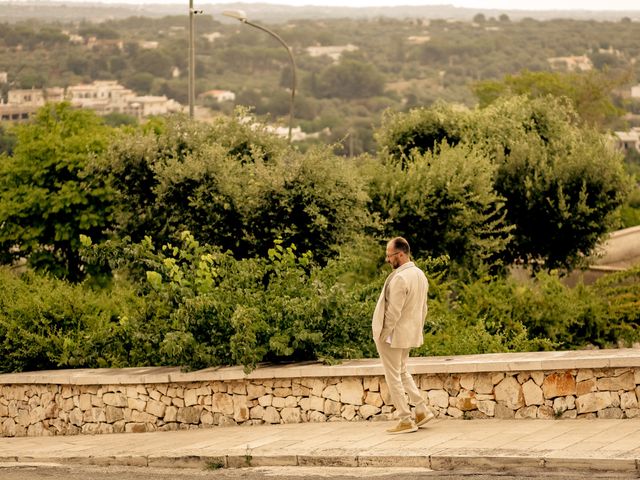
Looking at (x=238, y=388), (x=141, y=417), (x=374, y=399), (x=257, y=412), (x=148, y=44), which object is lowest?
(x=148, y=44)

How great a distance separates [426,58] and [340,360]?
16553 cm

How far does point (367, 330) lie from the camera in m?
14.0

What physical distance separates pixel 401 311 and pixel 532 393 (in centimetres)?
172

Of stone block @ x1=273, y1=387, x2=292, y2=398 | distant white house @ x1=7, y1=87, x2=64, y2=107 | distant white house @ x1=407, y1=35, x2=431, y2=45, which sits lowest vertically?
distant white house @ x1=407, y1=35, x2=431, y2=45

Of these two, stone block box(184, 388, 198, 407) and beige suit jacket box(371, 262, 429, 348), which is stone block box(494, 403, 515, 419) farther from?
stone block box(184, 388, 198, 407)

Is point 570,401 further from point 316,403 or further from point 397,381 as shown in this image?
point 316,403

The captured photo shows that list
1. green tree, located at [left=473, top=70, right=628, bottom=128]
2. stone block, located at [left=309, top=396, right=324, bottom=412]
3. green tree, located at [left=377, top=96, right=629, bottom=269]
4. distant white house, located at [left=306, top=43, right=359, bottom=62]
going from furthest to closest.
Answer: distant white house, located at [left=306, top=43, right=359, bottom=62], green tree, located at [left=473, top=70, right=628, bottom=128], green tree, located at [left=377, top=96, right=629, bottom=269], stone block, located at [left=309, top=396, right=324, bottom=412]

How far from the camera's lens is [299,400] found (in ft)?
42.3

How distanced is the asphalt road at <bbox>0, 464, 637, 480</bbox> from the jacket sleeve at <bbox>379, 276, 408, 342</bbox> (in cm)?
142

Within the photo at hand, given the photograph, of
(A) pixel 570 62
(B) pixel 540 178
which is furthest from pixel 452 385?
(A) pixel 570 62

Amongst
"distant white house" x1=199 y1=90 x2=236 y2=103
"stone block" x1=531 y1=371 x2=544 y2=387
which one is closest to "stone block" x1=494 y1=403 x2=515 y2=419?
"stone block" x1=531 y1=371 x2=544 y2=387

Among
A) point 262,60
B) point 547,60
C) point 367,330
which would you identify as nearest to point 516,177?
point 367,330

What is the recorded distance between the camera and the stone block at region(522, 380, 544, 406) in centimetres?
1170

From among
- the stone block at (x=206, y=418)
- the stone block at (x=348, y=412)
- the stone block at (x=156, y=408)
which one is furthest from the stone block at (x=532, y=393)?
the stone block at (x=156, y=408)
